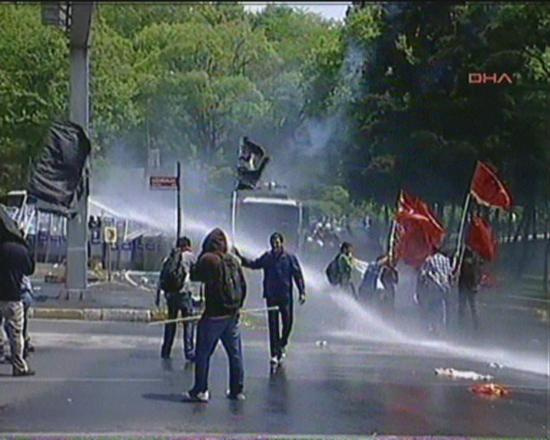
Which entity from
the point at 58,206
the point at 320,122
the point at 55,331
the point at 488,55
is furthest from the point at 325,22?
the point at 55,331

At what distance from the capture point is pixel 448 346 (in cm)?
2011

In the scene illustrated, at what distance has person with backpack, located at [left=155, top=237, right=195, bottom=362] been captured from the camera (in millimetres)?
14945

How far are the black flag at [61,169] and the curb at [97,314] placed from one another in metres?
1.78

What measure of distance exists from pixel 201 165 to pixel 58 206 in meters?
5.04

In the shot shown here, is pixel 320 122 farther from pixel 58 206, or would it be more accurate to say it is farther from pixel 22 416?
pixel 22 416

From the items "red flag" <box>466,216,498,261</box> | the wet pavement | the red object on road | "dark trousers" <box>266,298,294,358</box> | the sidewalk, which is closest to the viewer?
the wet pavement

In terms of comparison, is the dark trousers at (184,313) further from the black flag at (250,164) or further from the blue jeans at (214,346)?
the black flag at (250,164)

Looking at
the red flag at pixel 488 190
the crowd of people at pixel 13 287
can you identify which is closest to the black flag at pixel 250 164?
the red flag at pixel 488 190

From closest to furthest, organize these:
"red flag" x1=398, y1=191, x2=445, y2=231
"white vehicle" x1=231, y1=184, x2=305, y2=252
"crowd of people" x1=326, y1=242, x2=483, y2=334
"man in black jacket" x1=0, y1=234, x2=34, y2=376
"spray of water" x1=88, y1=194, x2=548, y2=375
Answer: "man in black jacket" x1=0, y1=234, x2=34, y2=376 < "spray of water" x1=88, y1=194, x2=548, y2=375 < "crowd of people" x1=326, y1=242, x2=483, y2=334 < "red flag" x1=398, y1=191, x2=445, y2=231 < "white vehicle" x1=231, y1=184, x2=305, y2=252

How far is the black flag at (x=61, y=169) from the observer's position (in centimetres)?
2030

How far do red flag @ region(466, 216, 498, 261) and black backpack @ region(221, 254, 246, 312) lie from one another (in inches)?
470

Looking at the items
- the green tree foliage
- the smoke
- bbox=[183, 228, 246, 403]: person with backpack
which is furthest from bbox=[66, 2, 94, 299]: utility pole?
bbox=[183, 228, 246, 403]: person with backpack

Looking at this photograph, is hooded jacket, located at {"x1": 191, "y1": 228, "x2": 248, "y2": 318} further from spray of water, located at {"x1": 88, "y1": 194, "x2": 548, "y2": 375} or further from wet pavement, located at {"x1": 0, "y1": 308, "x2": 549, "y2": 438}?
spray of water, located at {"x1": 88, "y1": 194, "x2": 548, "y2": 375}

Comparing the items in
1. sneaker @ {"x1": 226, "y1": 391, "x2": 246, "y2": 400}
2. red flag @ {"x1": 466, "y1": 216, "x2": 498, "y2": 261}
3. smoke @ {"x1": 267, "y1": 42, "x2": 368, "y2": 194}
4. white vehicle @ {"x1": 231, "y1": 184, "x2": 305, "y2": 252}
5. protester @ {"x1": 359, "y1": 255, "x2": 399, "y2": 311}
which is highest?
smoke @ {"x1": 267, "y1": 42, "x2": 368, "y2": 194}
